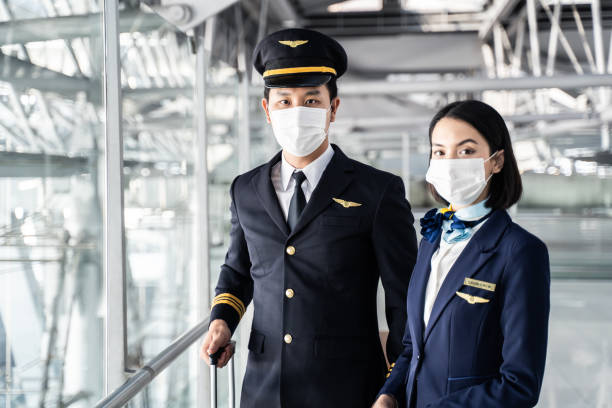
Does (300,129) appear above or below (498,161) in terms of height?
above

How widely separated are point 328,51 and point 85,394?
130 inches

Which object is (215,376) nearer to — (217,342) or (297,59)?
(217,342)

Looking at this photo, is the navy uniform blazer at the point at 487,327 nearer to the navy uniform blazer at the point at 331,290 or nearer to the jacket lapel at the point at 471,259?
the jacket lapel at the point at 471,259

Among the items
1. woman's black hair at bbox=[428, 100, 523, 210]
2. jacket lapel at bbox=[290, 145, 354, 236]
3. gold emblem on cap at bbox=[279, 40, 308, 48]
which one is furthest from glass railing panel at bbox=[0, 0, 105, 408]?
woman's black hair at bbox=[428, 100, 523, 210]

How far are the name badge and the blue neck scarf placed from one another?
0.15m

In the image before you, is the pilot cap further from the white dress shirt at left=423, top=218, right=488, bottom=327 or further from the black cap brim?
the white dress shirt at left=423, top=218, right=488, bottom=327

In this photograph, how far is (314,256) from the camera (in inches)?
76.5

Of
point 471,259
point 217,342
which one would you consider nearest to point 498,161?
point 471,259

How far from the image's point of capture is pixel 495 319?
4.75 feet

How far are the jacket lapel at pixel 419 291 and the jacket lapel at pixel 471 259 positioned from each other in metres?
0.05

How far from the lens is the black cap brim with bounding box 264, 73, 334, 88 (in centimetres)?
199

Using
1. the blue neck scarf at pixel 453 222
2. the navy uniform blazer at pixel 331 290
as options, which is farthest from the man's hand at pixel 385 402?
the blue neck scarf at pixel 453 222

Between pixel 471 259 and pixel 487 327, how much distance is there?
0.17 m

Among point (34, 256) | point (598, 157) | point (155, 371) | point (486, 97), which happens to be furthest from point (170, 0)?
point (598, 157)
